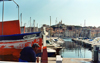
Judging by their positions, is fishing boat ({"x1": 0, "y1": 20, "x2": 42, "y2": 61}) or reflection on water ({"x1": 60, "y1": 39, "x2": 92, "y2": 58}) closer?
Result: fishing boat ({"x1": 0, "y1": 20, "x2": 42, "y2": 61})

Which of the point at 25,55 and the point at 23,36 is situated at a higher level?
the point at 23,36

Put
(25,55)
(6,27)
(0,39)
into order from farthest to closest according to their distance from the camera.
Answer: (6,27)
(0,39)
(25,55)

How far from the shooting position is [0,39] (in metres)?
5.07

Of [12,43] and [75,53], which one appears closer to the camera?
[12,43]

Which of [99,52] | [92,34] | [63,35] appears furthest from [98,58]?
[63,35]

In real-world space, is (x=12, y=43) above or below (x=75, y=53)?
above

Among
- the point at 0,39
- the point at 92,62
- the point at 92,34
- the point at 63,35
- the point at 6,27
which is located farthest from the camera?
the point at 63,35

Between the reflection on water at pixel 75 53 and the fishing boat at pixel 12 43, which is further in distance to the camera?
the reflection on water at pixel 75 53

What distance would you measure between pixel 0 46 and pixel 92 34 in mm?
76645

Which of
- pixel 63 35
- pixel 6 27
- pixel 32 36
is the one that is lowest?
pixel 63 35

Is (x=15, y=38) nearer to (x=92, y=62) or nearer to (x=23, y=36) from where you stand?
(x=23, y=36)

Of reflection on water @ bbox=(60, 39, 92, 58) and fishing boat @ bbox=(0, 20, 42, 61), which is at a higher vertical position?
fishing boat @ bbox=(0, 20, 42, 61)

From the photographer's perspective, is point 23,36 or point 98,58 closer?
point 23,36

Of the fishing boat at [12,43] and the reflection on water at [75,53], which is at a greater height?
the fishing boat at [12,43]
